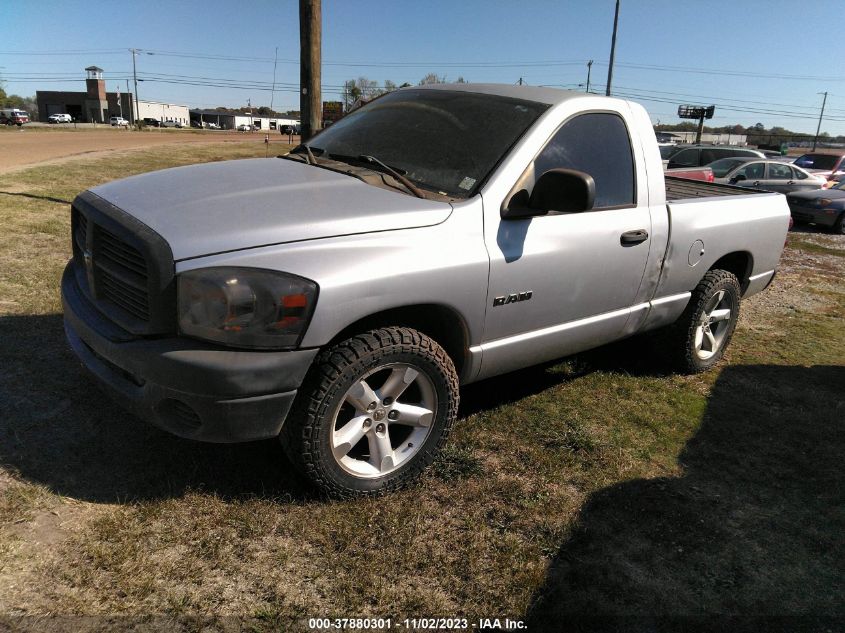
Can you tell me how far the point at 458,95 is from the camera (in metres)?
3.71

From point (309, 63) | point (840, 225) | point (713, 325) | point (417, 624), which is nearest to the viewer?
point (417, 624)

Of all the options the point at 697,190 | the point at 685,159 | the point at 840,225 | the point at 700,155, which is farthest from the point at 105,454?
the point at 700,155

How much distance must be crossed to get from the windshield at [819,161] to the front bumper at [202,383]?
24339 millimetres

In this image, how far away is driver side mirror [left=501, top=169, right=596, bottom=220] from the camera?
2896 mm

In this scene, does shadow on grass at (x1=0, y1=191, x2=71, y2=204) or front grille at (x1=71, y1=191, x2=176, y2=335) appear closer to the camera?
front grille at (x1=71, y1=191, x2=176, y2=335)

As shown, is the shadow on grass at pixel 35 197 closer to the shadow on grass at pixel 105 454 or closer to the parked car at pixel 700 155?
the shadow on grass at pixel 105 454

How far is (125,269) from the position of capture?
257 centimetres

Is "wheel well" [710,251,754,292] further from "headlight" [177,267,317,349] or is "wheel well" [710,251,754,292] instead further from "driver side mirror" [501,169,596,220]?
"headlight" [177,267,317,349]

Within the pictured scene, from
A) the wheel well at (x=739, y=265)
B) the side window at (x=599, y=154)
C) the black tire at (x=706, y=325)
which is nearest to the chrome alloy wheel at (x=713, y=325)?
the black tire at (x=706, y=325)

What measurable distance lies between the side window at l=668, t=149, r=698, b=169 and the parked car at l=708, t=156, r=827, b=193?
1866 millimetres

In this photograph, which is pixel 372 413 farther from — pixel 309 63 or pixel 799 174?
pixel 799 174

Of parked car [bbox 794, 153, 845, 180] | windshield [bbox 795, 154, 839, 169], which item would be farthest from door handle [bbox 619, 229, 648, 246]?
windshield [bbox 795, 154, 839, 169]

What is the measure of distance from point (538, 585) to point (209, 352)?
1.54 metres

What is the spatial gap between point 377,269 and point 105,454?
164 centimetres
